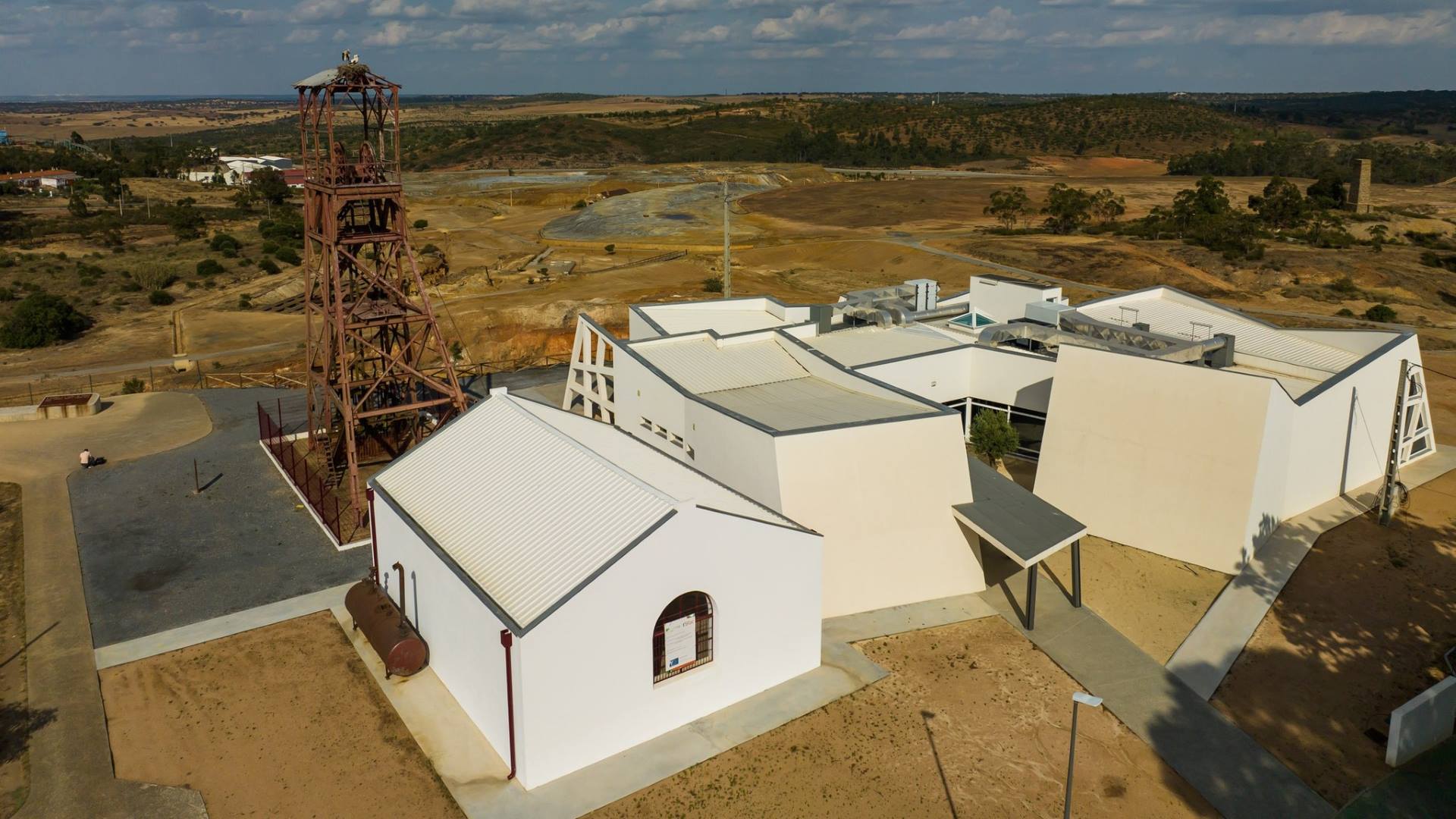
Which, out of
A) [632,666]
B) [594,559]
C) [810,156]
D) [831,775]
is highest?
[810,156]

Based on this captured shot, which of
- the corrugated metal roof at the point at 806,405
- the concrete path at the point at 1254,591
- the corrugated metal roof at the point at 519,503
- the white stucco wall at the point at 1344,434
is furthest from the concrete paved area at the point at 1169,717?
the corrugated metal roof at the point at 519,503

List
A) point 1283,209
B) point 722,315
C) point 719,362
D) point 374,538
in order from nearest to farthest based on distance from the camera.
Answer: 1. point 374,538
2. point 719,362
3. point 722,315
4. point 1283,209

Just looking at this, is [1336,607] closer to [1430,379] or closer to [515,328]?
[1430,379]

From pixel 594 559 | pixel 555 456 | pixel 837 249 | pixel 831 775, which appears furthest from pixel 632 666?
pixel 837 249

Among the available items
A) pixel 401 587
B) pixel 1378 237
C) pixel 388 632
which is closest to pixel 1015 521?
pixel 401 587

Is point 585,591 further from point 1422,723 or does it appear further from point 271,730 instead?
point 1422,723
